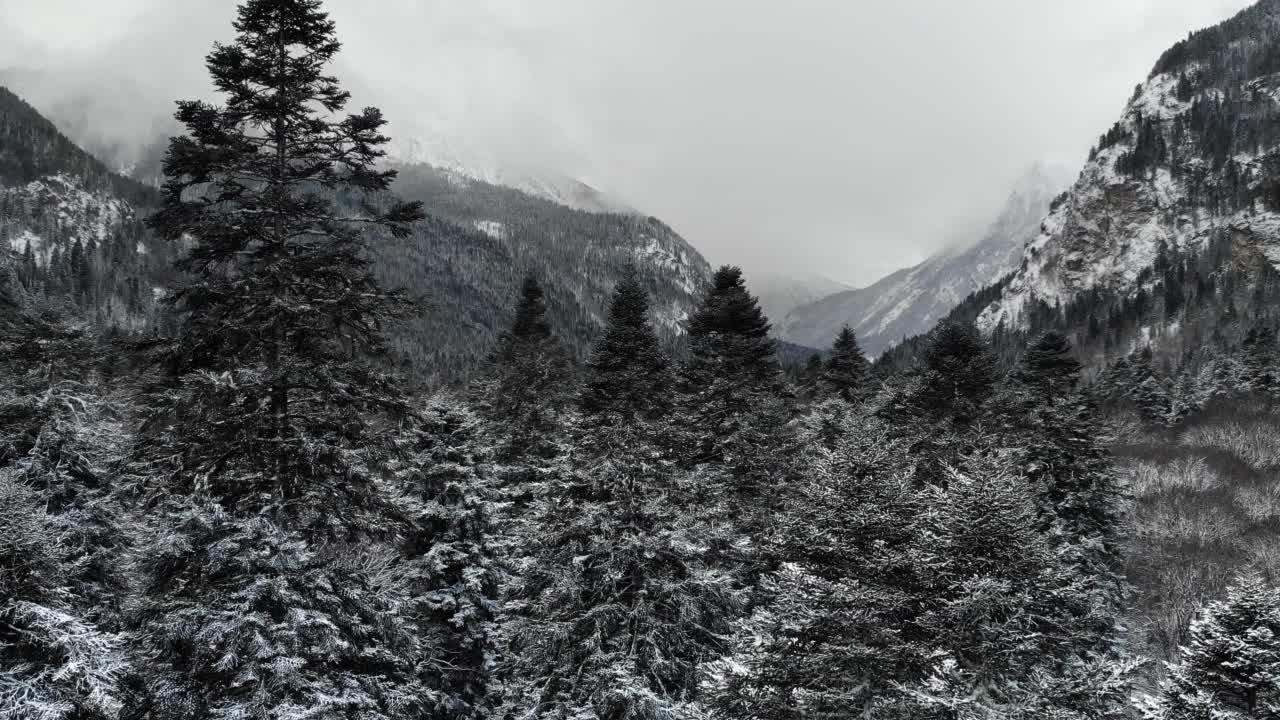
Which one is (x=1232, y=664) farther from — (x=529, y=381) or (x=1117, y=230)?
(x=1117, y=230)

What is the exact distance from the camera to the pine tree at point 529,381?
88.6ft

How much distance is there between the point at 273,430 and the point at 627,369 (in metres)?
10.1

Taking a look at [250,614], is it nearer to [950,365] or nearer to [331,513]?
[331,513]

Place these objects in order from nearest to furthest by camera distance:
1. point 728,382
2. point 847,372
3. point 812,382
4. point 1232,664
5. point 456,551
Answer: point 1232,664 < point 456,551 < point 728,382 < point 847,372 < point 812,382

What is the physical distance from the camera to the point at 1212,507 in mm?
52281

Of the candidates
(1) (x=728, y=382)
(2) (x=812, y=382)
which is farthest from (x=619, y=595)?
(2) (x=812, y=382)

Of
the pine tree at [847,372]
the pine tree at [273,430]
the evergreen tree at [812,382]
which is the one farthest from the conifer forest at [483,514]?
the evergreen tree at [812,382]

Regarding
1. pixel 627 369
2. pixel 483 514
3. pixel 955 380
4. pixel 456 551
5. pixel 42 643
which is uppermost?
pixel 955 380

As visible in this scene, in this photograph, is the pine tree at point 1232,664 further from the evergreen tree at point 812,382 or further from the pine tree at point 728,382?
the evergreen tree at point 812,382

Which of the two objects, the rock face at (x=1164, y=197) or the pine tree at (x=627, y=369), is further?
the rock face at (x=1164, y=197)

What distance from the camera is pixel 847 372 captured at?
4100 cm

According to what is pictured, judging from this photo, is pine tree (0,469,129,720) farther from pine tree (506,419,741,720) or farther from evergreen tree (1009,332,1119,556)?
evergreen tree (1009,332,1119,556)

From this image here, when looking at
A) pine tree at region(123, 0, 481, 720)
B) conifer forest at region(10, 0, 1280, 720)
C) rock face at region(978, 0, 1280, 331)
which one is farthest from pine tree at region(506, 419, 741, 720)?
rock face at region(978, 0, 1280, 331)

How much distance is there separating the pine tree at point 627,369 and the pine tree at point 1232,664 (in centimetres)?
1364
